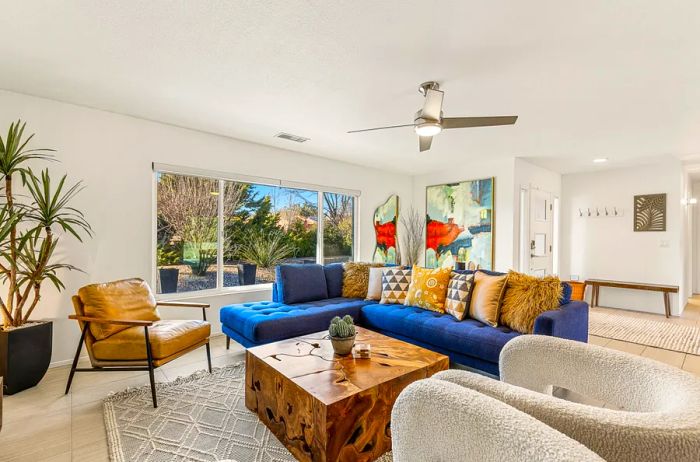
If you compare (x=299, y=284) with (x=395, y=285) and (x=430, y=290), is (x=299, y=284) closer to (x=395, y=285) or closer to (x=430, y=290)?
(x=395, y=285)

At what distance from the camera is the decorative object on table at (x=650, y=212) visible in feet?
16.9

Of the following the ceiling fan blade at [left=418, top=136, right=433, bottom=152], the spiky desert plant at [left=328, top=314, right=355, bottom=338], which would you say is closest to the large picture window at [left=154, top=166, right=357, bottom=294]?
the ceiling fan blade at [left=418, top=136, right=433, bottom=152]

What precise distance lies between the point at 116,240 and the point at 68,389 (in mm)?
1416

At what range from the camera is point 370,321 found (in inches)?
135

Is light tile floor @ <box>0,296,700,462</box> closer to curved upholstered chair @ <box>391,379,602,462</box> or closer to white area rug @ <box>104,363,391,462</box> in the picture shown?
white area rug @ <box>104,363,391,462</box>

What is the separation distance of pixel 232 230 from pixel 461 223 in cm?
366

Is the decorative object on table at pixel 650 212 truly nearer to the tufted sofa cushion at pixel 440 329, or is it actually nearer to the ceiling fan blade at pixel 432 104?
the tufted sofa cushion at pixel 440 329

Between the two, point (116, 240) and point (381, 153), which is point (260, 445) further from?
point (381, 153)

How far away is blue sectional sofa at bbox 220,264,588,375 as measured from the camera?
8.19 feet

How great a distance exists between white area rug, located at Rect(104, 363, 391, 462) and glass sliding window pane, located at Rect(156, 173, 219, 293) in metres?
1.47

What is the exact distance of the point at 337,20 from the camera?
71.6 inches

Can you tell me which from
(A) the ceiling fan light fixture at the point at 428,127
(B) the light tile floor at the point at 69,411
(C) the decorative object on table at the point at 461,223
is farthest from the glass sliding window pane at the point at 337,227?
(A) the ceiling fan light fixture at the point at 428,127

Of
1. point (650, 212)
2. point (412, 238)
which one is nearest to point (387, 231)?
point (412, 238)

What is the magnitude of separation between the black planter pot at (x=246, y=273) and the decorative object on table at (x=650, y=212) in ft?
20.5
